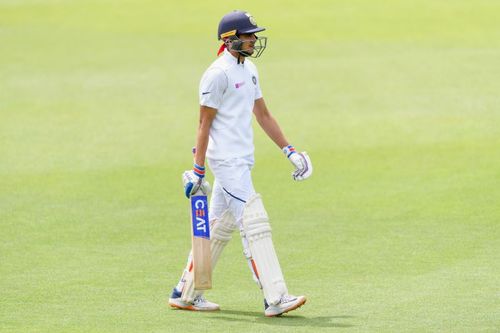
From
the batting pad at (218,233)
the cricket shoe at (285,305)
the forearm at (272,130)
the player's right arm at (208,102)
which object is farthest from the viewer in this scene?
the forearm at (272,130)

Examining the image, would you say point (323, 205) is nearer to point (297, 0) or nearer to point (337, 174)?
point (337, 174)

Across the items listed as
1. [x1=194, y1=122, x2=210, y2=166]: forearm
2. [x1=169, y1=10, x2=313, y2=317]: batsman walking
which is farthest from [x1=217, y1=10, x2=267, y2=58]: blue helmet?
[x1=194, y1=122, x2=210, y2=166]: forearm

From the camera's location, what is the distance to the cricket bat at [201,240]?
25.6ft

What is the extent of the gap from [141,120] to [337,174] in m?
3.96

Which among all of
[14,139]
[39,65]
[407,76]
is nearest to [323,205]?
[14,139]

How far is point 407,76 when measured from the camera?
18.3m

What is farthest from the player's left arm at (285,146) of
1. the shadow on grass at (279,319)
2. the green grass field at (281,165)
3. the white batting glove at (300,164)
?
the shadow on grass at (279,319)

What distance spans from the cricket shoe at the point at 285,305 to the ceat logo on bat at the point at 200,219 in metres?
0.62

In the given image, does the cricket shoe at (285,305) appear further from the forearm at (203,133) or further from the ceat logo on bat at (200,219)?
the forearm at (203,133)

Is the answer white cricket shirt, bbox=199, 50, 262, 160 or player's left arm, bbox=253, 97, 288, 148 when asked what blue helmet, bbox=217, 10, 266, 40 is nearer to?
white cricket shirt, bbox=199, 50, 262, 160

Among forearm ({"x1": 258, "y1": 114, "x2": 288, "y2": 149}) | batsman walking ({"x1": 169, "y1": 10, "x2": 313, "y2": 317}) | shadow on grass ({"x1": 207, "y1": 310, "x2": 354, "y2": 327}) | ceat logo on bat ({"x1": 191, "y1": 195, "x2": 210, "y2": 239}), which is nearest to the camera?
shadow on grass ({"x1": 207, "y1": 310, "x2": 354, "y2": 327})

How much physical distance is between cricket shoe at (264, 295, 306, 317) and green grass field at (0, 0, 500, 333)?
0.34 feet

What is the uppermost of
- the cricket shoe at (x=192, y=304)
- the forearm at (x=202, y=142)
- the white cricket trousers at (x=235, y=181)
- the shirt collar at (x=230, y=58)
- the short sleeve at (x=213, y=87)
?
the shirt collar at (x=230, y=58)

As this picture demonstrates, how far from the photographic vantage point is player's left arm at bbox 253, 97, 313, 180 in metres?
8.06
